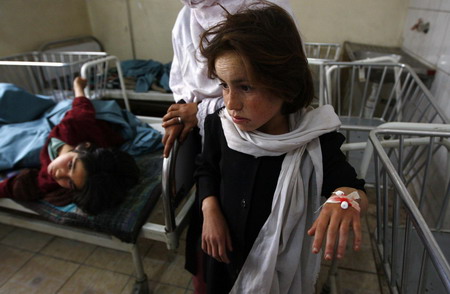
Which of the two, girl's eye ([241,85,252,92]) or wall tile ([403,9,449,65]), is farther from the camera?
wall tile ([403,9,449,65])

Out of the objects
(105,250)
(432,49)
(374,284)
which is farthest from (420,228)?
(432,49)

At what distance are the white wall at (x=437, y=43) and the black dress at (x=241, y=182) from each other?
3.93 ft

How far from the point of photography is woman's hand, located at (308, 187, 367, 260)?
0.46 meters

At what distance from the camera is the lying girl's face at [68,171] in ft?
3.58

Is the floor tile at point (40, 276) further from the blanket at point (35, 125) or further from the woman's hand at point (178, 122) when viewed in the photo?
the woman's hand at point (178, 122)

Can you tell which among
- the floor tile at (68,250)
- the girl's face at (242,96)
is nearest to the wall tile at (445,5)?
the girl's face at (242,96)

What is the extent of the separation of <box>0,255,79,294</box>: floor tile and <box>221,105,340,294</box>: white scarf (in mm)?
1080

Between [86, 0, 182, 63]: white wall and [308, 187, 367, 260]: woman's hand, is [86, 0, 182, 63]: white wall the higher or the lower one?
the higher one

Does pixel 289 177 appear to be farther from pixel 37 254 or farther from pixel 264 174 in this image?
pixel 37 254

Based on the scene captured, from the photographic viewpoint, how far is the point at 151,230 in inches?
40.4

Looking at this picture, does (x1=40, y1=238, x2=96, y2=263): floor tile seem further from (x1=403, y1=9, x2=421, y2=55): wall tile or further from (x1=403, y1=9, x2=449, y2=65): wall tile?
(x1=403, y1=9, x2=421, y2=55): wall tile

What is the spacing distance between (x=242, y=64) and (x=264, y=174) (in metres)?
0.26

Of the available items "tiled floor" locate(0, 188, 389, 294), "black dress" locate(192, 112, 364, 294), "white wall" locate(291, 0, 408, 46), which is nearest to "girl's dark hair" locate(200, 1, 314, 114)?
"black dress" locate(192, 112, 364, 294)

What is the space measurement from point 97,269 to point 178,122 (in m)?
1.03
